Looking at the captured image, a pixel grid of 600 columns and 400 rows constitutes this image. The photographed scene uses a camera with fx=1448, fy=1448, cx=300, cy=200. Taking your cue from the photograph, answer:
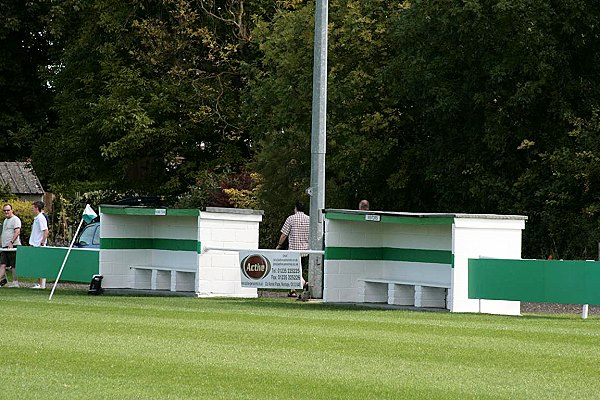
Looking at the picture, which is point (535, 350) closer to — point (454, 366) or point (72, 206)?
point (454, 366)

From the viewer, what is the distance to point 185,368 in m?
13.9

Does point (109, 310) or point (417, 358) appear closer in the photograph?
point (417, 358)

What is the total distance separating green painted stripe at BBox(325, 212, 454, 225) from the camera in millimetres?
24598

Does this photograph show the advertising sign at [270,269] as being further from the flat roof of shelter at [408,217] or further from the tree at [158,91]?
the tree at [158,91]

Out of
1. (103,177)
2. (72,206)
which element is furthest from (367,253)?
(103,177)

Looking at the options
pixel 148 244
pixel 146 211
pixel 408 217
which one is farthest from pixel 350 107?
pixel 408 217

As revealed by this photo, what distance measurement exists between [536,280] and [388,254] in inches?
181

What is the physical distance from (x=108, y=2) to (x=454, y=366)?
131ft

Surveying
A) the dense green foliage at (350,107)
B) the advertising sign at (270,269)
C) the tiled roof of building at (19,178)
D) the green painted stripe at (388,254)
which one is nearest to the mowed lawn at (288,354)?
the green painted stripe at (388,254)

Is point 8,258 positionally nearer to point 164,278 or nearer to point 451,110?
point 164,278

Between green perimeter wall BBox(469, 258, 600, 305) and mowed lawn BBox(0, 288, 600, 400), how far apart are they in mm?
420

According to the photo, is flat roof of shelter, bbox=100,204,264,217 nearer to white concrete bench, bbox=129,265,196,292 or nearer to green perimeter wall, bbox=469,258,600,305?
white concrete bench, bbox=129,265,196,292

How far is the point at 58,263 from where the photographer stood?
98.6 feet

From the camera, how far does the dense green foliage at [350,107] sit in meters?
34.8
